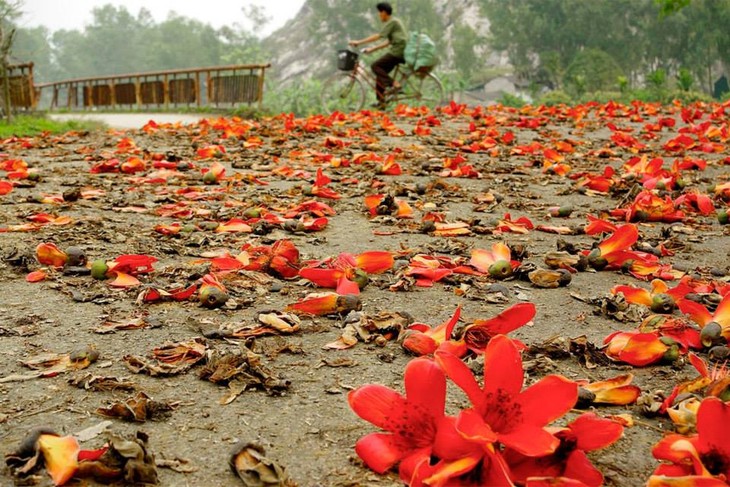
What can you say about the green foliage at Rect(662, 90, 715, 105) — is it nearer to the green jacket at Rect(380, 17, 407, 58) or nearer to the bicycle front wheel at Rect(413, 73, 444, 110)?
the bicycle front wheel at Rect(413, 73, 444, 110)

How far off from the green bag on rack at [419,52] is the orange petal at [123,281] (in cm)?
774

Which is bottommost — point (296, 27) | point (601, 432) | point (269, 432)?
point (269, 432)

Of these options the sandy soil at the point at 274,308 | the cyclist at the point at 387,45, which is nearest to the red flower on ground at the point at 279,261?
the sandy soil at the point at 274,308

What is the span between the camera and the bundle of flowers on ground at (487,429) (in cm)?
93

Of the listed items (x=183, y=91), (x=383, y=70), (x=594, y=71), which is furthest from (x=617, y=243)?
(x=594, y=71)

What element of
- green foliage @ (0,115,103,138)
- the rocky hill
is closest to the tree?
green foliage @ (0,115,103,138)

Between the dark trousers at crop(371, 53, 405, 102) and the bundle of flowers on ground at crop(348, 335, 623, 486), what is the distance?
896cm

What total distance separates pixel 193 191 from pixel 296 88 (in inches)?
666

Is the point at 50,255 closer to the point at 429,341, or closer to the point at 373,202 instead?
the point at 429,341

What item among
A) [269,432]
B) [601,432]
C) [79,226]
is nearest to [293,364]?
[269,432]

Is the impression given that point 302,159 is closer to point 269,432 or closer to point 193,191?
point 193,191

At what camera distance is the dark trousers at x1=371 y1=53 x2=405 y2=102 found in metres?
9.64

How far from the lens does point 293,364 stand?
156 cm

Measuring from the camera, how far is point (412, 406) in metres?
1.03
